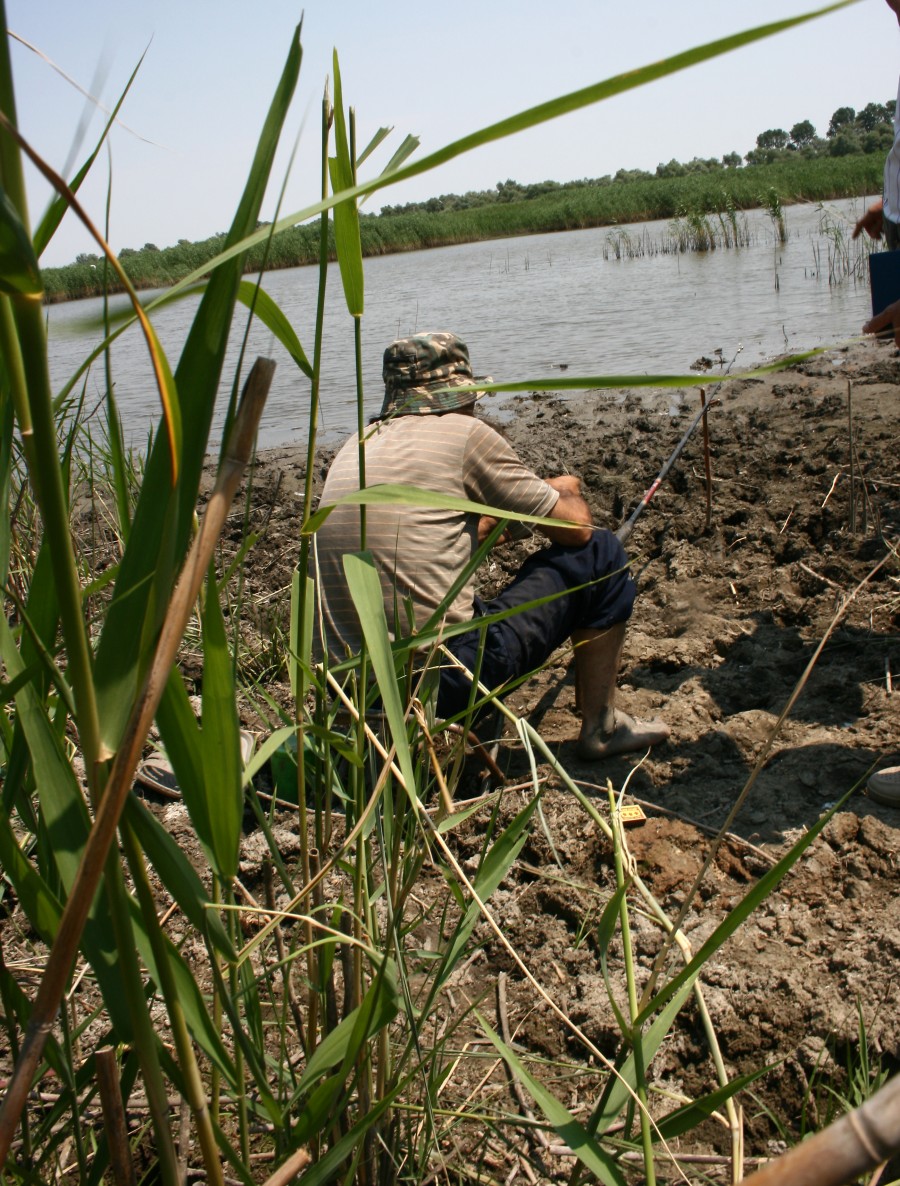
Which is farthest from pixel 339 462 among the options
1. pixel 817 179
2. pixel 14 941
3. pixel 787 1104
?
pixel 817 179

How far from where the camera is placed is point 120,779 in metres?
0.65

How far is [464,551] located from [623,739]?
31.6 inches

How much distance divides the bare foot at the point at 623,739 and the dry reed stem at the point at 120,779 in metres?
2.65

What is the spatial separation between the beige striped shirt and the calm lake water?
2.01m

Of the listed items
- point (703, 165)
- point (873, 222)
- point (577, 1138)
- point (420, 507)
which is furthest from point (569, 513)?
point (703, 165)

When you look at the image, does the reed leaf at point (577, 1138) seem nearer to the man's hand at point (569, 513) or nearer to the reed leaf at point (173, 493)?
the reed leaf at point (173, 493)

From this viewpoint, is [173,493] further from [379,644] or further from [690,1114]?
[690,1114]

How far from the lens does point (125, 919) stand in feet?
2.51

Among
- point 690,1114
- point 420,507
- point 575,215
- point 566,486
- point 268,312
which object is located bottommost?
point 690,1114

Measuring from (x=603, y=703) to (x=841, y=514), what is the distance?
81.8 inches

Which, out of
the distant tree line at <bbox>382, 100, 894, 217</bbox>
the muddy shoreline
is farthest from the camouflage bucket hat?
the distant tree line at <bbox>382, 100, 894, 217</bbox>

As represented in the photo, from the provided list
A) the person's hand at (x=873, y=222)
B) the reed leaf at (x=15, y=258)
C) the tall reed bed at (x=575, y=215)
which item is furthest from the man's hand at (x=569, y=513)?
the tall reed bed at (x=575, y=215)

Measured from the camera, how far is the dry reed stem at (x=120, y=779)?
2.14 ft

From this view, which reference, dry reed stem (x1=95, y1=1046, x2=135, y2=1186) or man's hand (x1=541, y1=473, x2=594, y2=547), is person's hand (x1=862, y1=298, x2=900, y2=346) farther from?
dry reed stem (x1=95, y1=1046, x2=135, y2=1186)
